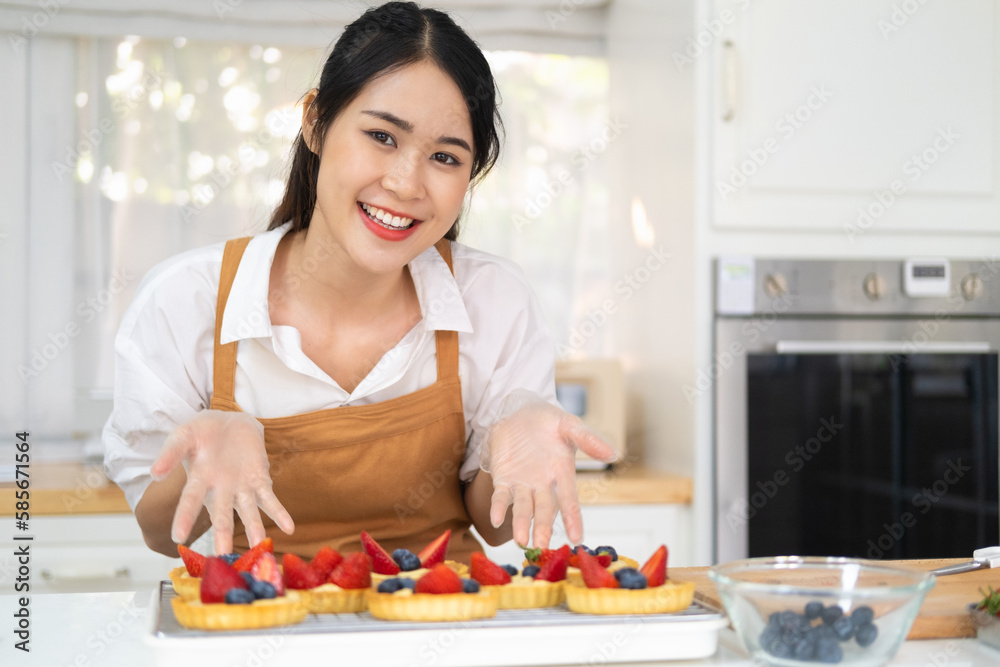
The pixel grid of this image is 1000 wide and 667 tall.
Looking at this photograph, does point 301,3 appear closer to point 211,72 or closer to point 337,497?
point 211,72

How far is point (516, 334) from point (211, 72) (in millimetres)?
1457

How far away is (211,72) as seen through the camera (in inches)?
95.4

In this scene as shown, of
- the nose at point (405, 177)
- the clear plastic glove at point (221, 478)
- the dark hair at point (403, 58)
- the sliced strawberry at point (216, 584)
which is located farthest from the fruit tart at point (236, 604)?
the dark hair at point (403, 58)

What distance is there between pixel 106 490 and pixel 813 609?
1.55m

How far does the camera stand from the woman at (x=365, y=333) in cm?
116

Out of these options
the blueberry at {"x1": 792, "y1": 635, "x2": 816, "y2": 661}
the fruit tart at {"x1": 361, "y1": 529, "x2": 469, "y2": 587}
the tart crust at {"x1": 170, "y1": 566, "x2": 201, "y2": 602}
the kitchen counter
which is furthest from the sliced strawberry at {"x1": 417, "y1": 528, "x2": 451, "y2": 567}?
the kitchen counter

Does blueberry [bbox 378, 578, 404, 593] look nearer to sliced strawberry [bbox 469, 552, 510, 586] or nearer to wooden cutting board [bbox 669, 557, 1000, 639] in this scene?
sliced strawberry [bbox 469, 552, 510, 586]

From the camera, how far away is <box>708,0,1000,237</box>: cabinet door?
6.51ft

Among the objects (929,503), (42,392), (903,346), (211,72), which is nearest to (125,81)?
(211,72)

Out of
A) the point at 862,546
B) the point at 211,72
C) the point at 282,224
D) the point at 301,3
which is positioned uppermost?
the point at 301,3

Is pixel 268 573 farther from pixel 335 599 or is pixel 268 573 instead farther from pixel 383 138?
pixel 383 138

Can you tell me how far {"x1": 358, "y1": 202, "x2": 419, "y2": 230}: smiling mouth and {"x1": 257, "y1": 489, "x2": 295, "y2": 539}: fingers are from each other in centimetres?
41

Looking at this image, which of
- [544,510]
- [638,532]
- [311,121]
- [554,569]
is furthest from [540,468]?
[638,532]

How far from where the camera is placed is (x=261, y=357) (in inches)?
50.5
